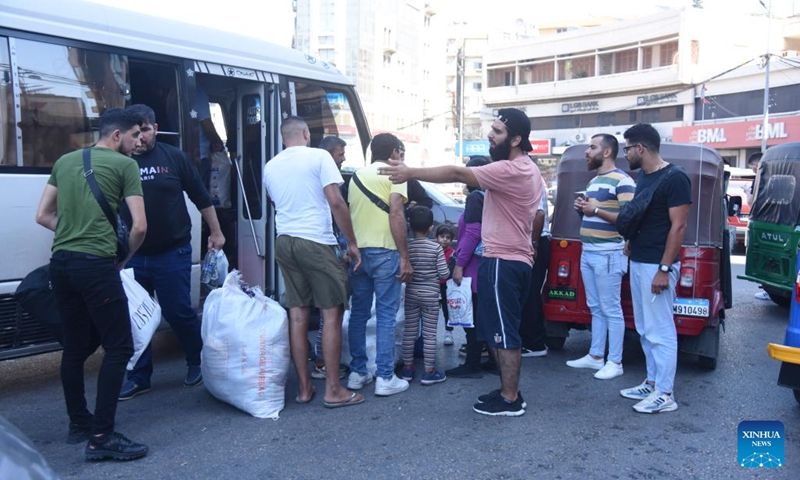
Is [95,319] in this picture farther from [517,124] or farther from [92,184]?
[517,124]

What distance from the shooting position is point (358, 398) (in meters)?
4.95

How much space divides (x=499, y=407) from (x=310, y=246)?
167cm

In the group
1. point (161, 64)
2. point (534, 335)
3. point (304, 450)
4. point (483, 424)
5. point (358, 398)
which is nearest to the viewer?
point (304, 450)

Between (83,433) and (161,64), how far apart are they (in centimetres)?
313

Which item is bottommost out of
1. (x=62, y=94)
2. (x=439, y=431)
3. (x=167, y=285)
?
(x=439, y=431)

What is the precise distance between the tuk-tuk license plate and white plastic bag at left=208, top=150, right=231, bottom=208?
4.24 meters

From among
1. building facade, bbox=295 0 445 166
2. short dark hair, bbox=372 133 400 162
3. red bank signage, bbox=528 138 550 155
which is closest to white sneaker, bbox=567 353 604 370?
short dark hair, bbox=372 133 400 162

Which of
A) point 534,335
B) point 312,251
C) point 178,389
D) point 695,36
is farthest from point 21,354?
point 695,36

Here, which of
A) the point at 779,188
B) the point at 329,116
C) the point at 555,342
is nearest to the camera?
the point at 555,342

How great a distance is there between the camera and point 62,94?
5.27 m

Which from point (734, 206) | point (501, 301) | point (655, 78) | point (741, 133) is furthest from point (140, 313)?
point (655, 78)

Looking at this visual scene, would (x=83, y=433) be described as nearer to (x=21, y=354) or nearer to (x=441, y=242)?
(x=21, y=354)

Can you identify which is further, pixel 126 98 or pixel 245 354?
pixel 126 98

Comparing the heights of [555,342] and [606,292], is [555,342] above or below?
below
